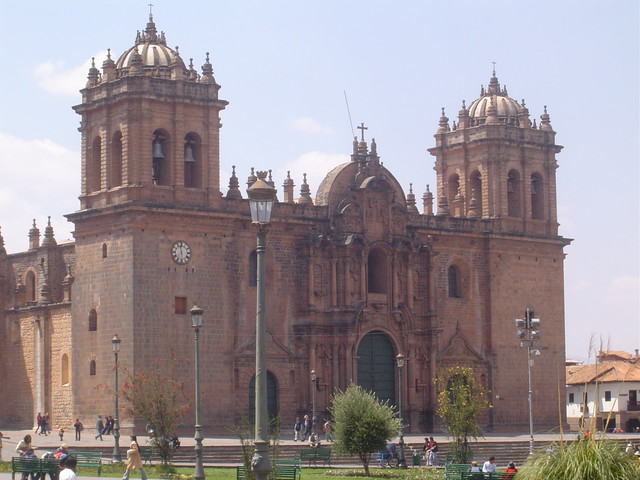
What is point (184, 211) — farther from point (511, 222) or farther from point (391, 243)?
point (511, 222)

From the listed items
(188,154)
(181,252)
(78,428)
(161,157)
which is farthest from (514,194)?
(78,428)

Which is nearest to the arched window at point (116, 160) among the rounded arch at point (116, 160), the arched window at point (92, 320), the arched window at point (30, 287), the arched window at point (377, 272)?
the rounded arch at point (116, 160)

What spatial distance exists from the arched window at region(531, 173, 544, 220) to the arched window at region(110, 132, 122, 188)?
21.7 metres

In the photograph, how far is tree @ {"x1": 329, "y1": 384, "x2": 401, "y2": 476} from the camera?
3747cm

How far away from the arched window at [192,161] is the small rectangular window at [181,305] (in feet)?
14.9

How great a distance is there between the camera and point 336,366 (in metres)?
52.8

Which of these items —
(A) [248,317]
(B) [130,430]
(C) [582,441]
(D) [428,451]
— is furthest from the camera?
(A) [248,317]

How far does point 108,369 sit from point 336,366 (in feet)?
31.9

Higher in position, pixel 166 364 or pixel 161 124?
pixel 161 124

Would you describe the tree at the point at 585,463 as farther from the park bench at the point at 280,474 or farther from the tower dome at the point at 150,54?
the tower dome at the point at 150,54

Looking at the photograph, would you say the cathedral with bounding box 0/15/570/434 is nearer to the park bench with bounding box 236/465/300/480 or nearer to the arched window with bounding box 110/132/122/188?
the arched window with bounding box 110/132/122/188

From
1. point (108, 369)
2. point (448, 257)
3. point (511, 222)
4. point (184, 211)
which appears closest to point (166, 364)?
point (108, 369)

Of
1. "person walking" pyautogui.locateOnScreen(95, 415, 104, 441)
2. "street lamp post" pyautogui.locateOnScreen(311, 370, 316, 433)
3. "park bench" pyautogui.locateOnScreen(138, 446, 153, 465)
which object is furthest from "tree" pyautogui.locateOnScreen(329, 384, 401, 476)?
"person walking" pyautogui.locateOnScreen(95, 415, 104, 441)

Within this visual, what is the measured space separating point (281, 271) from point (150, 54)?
10.0 m
